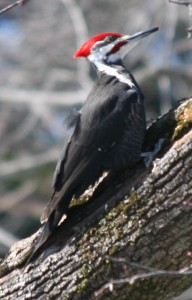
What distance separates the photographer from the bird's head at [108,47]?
21.5ft

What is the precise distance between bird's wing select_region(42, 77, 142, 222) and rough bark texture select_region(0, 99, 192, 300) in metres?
0.17

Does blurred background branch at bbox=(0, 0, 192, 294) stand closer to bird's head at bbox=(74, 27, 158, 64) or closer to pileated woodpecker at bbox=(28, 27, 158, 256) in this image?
bird's head at bbox=(74, 27, 158, 64)

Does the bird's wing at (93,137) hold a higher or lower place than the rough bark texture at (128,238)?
higher

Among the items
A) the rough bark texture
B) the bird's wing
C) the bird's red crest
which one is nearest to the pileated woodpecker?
the bird's wing

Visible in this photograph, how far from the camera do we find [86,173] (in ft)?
19.4

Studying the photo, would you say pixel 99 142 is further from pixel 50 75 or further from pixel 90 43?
pixel 50 75

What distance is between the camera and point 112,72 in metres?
6.50

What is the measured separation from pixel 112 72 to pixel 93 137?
634mm

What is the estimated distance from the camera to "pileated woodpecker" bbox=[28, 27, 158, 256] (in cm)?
584

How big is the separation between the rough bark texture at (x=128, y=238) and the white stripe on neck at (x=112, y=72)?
1.80ft

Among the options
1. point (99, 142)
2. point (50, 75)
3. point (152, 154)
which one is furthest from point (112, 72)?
point (50, 75)

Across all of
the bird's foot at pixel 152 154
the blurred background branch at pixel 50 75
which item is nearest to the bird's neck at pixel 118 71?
the bird's foot at pixel 152 154

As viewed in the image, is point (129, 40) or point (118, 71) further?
point (129, 40)

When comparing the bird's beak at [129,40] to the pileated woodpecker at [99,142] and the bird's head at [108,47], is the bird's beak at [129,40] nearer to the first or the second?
the bird's head at [108,47]
